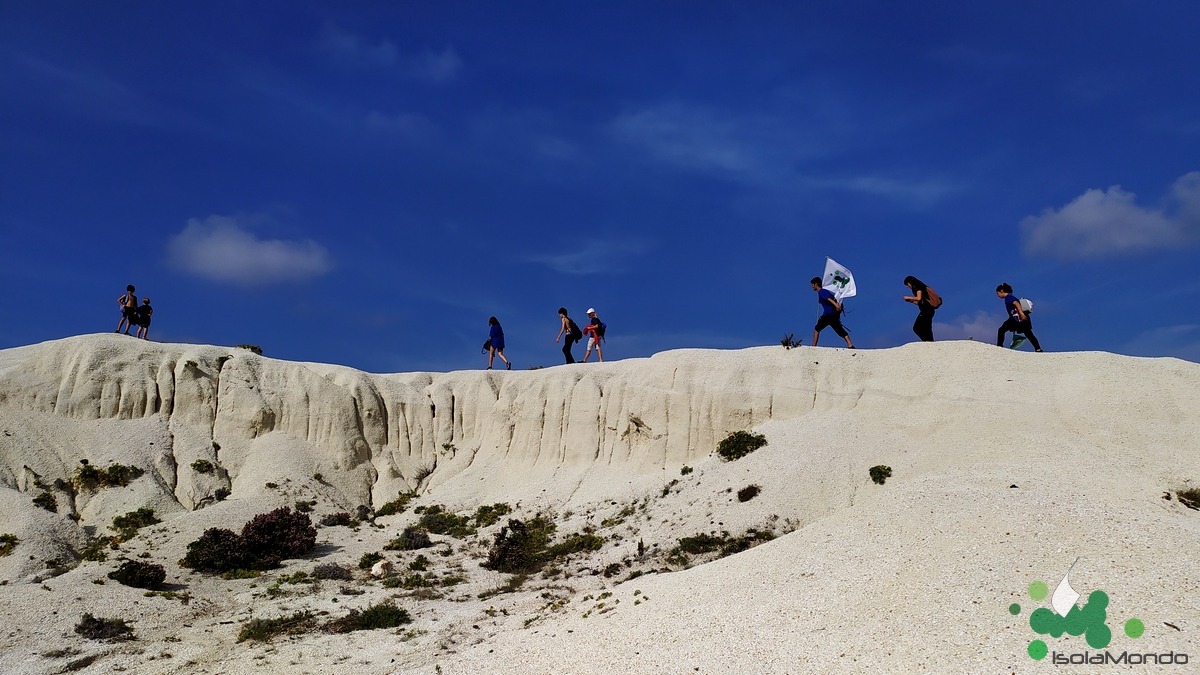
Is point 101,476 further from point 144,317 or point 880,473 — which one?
point 880,473

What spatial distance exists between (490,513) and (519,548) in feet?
14.5

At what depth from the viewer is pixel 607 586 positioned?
1869 centimetres

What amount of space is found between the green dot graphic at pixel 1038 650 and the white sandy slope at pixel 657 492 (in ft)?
0.47

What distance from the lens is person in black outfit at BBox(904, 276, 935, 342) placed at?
1052 inches

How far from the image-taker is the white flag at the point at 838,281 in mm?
27812

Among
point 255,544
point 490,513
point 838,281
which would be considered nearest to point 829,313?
point 838,281

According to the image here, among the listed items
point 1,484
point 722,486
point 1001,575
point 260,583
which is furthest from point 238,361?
point 1001,575

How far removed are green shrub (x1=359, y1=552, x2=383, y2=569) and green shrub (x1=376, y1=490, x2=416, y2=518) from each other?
5.13 m

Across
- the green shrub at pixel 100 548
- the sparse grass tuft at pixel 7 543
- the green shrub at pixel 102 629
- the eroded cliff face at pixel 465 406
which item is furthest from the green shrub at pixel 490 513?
the sparse grass tuft at pixel 7 543

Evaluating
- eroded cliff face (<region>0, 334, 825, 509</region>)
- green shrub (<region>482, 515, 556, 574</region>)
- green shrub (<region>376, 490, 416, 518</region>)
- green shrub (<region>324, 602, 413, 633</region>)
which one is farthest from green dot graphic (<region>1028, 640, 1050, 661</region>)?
green shrub (<region>376, 490, 416, 518</region>)

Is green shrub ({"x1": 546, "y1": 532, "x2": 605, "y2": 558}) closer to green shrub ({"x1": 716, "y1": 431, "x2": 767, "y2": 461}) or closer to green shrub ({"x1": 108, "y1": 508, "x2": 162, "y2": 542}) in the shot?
green shrub ({"x1": 716, "y1": 431, "x2": 767, "y2": 461})

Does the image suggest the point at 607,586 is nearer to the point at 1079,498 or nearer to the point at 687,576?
the point at 687,576

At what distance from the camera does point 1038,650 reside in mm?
10867

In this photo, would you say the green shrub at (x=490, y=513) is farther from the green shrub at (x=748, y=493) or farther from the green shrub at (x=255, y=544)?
the green shrub at (x=748, y=493)
